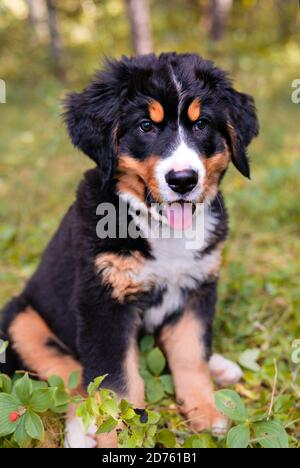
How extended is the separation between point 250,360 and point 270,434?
35.2 inches

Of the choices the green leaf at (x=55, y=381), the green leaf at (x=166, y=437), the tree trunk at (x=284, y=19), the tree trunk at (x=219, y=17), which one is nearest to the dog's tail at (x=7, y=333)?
the green leaf at (x=55, y=381)

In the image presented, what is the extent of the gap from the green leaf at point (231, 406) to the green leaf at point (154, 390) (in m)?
0.74

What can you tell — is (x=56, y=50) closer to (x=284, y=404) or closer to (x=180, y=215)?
(x=180, y=215)

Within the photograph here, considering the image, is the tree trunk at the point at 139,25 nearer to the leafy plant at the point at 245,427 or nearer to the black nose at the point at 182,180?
the black nose at the point at 182,180

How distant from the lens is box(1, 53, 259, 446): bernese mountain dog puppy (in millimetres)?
2646

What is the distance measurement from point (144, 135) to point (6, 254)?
2.43 meters

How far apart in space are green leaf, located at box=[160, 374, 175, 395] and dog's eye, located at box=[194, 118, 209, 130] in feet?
4.63

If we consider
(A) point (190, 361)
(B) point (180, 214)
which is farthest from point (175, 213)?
(A) point (190, 361)

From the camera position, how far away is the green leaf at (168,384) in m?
3.12

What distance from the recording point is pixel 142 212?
2.81 meters

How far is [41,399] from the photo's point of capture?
228 centimetres
